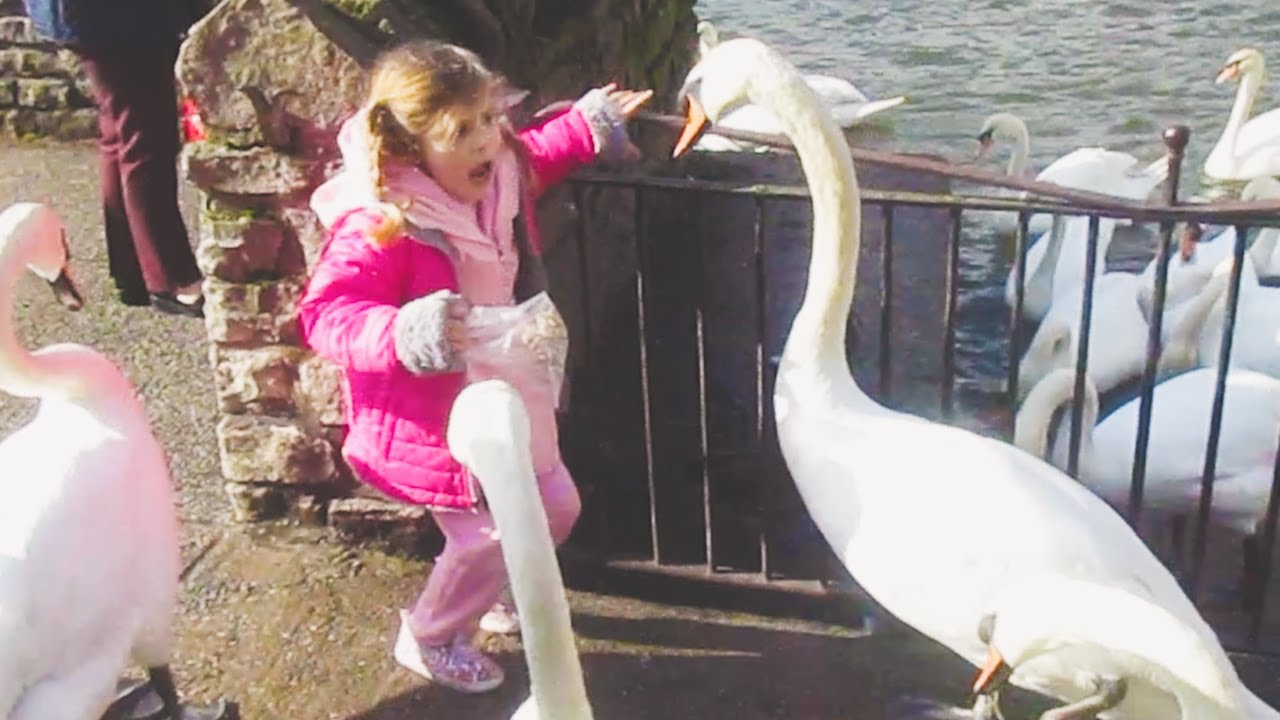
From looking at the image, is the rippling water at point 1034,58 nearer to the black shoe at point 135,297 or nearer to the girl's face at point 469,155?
the black shoe at point 135,297

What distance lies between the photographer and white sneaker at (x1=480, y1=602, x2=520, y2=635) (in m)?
4.18

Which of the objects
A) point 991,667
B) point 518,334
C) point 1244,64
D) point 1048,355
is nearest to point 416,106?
point 518,334

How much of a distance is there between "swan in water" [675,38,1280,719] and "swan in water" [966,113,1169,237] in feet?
13.8

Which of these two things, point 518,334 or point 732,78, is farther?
point 732,78

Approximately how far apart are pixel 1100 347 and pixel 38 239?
393 cm

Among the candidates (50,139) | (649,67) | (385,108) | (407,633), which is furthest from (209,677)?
(50,139)

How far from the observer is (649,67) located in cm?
641

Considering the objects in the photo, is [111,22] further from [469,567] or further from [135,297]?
[469,567]

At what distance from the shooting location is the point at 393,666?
407 centimetres

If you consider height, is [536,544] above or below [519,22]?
below

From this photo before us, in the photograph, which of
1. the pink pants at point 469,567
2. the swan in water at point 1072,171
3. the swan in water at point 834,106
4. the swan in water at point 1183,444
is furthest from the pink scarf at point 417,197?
the swan in water at point 834,106

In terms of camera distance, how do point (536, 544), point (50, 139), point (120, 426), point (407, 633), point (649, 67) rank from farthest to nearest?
point (50, 139)
point (649, 67)
point (407, 633)
point (120, 426)
point (536, 544)

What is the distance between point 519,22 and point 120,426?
5.31ft

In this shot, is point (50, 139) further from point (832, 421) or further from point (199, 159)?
point (832, 421)
